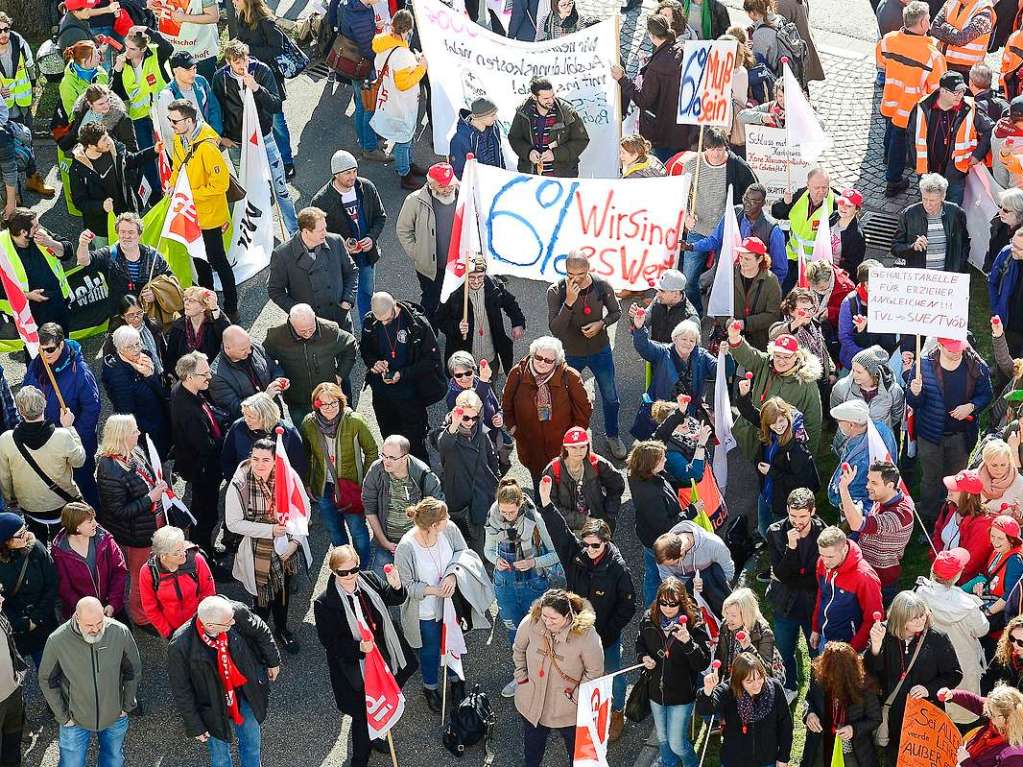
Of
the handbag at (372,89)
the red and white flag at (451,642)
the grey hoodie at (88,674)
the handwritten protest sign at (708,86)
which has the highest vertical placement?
the handwritten protest sign at (708,86)

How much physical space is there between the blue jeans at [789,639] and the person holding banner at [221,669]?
3.28 meters

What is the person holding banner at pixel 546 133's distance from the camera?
50.7ft

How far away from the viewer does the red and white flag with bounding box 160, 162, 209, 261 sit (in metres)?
14.2

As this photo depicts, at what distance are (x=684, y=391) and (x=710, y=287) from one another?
1.84 m

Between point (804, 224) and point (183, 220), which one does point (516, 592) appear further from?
point (183, 220)

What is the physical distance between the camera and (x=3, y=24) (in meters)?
17.3

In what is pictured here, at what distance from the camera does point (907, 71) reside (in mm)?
16500

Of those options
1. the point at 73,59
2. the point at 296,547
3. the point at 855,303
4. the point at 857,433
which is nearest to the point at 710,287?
the point at 855,303

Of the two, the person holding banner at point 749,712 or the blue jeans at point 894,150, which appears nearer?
the person holding banner at point 749,712

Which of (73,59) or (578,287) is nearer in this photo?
(578,287)

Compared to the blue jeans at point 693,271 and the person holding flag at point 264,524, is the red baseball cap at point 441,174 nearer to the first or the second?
the blue jeans at point 693,271

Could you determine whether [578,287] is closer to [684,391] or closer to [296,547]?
[684,391]

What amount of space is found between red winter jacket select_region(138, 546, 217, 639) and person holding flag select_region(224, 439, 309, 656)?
2.10ft

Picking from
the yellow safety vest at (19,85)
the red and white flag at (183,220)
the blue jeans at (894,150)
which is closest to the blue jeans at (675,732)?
the red and white flag at (183,220)
